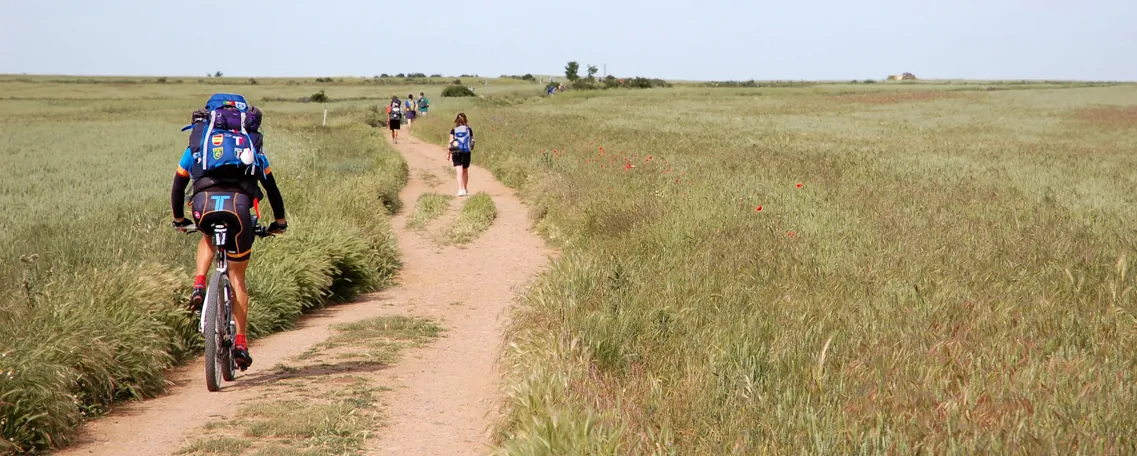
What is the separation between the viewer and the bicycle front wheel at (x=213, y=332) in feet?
21.2

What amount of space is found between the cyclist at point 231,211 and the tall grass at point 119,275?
561mm

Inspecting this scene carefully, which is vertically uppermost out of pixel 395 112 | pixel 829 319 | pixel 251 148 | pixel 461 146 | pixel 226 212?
pixel 251 148

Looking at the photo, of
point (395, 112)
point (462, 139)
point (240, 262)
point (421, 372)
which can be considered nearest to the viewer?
point (240, 262)

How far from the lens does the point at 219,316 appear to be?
661cm

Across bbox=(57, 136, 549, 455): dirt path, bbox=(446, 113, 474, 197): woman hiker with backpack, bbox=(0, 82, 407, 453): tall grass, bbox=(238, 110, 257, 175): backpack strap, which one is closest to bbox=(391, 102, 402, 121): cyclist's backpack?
bbox=(0, 82, 407, 453): tall grass

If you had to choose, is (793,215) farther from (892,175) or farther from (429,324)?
(892,175)

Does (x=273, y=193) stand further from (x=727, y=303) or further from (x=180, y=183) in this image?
(x=727, y=303)

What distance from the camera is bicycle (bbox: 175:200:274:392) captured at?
6.47m

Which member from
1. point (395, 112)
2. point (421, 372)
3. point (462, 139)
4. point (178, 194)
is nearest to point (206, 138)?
point (178, 194)

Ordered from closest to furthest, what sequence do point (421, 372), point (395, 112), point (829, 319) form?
1. point (829, 319)
2. point (421, 372)
3. point (395, 112)

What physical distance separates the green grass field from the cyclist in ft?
1.90

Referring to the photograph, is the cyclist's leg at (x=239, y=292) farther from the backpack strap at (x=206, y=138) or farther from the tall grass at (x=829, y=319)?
the tall grass at (x=829, y=319)

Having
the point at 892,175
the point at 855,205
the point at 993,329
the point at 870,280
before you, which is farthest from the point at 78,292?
the point at 892,175

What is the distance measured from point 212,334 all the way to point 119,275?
150 centimetres
